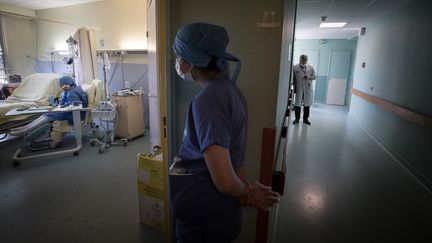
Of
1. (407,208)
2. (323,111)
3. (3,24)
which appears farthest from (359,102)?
(3,24)

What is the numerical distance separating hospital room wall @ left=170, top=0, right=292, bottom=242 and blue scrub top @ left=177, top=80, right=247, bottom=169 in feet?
1.44

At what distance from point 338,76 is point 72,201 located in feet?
30.2

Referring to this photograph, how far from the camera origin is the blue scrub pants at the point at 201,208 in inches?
36.3

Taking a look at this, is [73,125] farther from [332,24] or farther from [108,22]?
[332,24]

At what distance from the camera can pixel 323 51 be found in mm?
9031

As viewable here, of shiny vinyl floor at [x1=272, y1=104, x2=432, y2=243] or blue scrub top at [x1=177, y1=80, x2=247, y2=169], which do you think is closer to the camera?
blue scrub top at [x1=177, y1=80, x2=247, y2=169]

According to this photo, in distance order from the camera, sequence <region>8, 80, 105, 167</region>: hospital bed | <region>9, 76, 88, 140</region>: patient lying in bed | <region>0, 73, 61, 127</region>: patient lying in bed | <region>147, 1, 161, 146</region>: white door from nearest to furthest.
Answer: <region>147, 1, 161, 146</region>: white door
<region>8, 80, 105, 167</region>: hospital bed
<region>9, 76, 88, 140</region>: patient lying in bed
<region>0, 73, 61, 127</region>: patient lying in bed

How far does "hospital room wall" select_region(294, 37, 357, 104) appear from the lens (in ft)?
28.7

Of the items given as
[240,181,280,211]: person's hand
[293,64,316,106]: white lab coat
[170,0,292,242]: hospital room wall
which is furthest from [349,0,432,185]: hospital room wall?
[240,181,280,211]: person's hand

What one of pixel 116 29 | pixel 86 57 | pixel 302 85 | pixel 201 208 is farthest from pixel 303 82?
pixel 201 208

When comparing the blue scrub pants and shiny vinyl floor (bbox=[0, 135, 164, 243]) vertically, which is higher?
the blue scrub pants

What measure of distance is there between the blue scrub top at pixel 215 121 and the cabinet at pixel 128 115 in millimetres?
3796

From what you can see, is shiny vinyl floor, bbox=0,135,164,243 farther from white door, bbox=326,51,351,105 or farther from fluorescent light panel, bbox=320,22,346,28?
white door, bbox=326,51,351,105

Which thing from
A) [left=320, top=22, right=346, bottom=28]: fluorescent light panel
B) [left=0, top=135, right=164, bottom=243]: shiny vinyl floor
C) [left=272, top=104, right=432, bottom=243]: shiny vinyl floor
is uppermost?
[left=320, top=22, right=346, bottom=28]: fluorescent light panel
